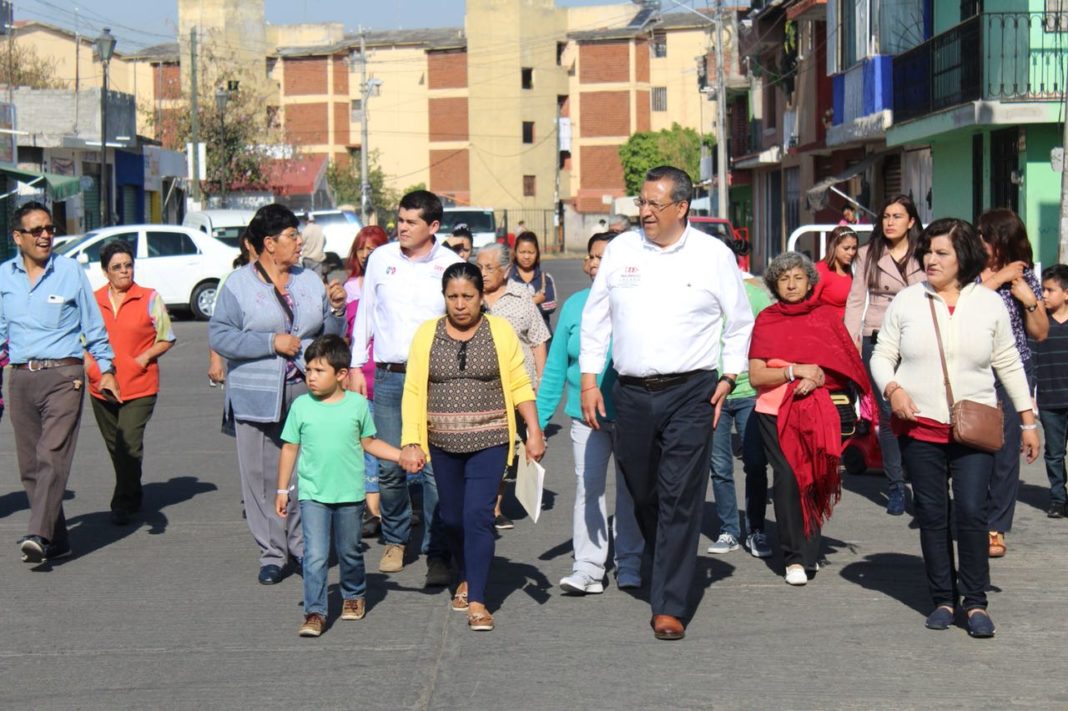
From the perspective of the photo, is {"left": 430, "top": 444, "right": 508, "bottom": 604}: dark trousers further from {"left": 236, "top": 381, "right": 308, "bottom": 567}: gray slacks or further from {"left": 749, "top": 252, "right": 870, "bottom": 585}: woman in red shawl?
{"left": 749, "top": 252, "right": 870, "bottom": 585}: woman in red shawl

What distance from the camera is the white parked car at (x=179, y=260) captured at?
2920 cm

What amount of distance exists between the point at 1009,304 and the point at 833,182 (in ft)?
84.8

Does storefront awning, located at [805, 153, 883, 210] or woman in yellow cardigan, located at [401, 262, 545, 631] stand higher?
storefront awning, located at [805, 153, 883, 210]

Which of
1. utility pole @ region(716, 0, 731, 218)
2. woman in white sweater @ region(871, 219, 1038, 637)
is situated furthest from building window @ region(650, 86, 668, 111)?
woman in white sweater @ region(871, 219, 1038, 637)

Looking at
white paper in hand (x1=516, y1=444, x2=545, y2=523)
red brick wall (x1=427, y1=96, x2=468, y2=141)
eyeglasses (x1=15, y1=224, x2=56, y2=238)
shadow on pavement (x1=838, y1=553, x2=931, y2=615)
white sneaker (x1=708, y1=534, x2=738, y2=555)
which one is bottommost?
shadow on pavement (x1=838, y1=553, x2=931, y2=615)

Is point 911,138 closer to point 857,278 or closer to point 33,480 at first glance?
point 857,278

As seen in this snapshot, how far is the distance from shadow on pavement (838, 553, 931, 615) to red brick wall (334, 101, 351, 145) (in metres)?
84.9

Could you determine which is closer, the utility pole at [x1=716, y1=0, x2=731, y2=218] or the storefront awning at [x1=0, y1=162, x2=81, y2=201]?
the storefront awning at [x1=0, y1=162, x2=81, y2=201]

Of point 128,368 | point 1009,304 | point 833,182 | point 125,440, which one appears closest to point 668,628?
point 1009,304

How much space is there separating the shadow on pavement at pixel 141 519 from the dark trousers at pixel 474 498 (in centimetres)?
273

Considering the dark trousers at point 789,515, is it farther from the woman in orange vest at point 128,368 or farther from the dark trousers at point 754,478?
the woman in orange vest at point 128,368

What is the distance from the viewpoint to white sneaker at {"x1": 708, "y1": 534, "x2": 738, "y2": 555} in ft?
28.9

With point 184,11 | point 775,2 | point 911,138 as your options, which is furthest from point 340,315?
point 184,11

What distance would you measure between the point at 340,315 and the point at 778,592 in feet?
14.7
